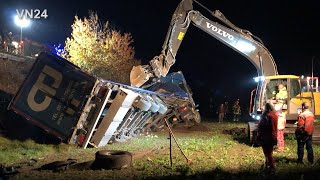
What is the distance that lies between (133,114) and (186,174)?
6.26m

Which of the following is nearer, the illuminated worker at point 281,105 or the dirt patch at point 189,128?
the illuminated worker at point 281,105

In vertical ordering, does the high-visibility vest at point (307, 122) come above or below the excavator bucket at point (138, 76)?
below

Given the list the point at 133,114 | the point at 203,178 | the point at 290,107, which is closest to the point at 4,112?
the point at 133,114

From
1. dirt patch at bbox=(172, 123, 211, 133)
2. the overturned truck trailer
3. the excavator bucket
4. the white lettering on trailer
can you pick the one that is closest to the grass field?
the overturned truck trailer

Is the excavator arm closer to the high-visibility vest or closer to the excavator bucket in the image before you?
the excavator bucket

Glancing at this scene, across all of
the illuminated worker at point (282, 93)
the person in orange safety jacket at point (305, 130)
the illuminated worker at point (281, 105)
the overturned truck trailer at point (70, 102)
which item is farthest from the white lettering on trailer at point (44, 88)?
the illuminated worker at point (282, 93)

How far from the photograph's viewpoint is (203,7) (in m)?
15.2

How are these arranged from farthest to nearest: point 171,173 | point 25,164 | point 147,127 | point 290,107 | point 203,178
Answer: point 147,127 → point 290,107 → point 25,164 → point 171,173 → point 203,178

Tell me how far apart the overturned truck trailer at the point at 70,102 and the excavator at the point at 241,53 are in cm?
323

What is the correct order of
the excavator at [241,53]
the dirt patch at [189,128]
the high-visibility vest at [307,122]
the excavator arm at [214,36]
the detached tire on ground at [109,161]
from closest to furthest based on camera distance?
the detached tire on ground at [109,161] → the high-visibility vest at [307,122] → the excavator at [241,53] → the excavator arm at [214,36] → the dirt patch at [189,128]

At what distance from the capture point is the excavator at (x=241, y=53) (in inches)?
→ 551

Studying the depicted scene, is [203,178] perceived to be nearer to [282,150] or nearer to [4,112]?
[282,150]

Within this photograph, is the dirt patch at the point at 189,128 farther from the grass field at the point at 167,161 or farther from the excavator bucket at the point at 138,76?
the grass field at the point at 167,161

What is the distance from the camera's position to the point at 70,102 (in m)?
11.3
